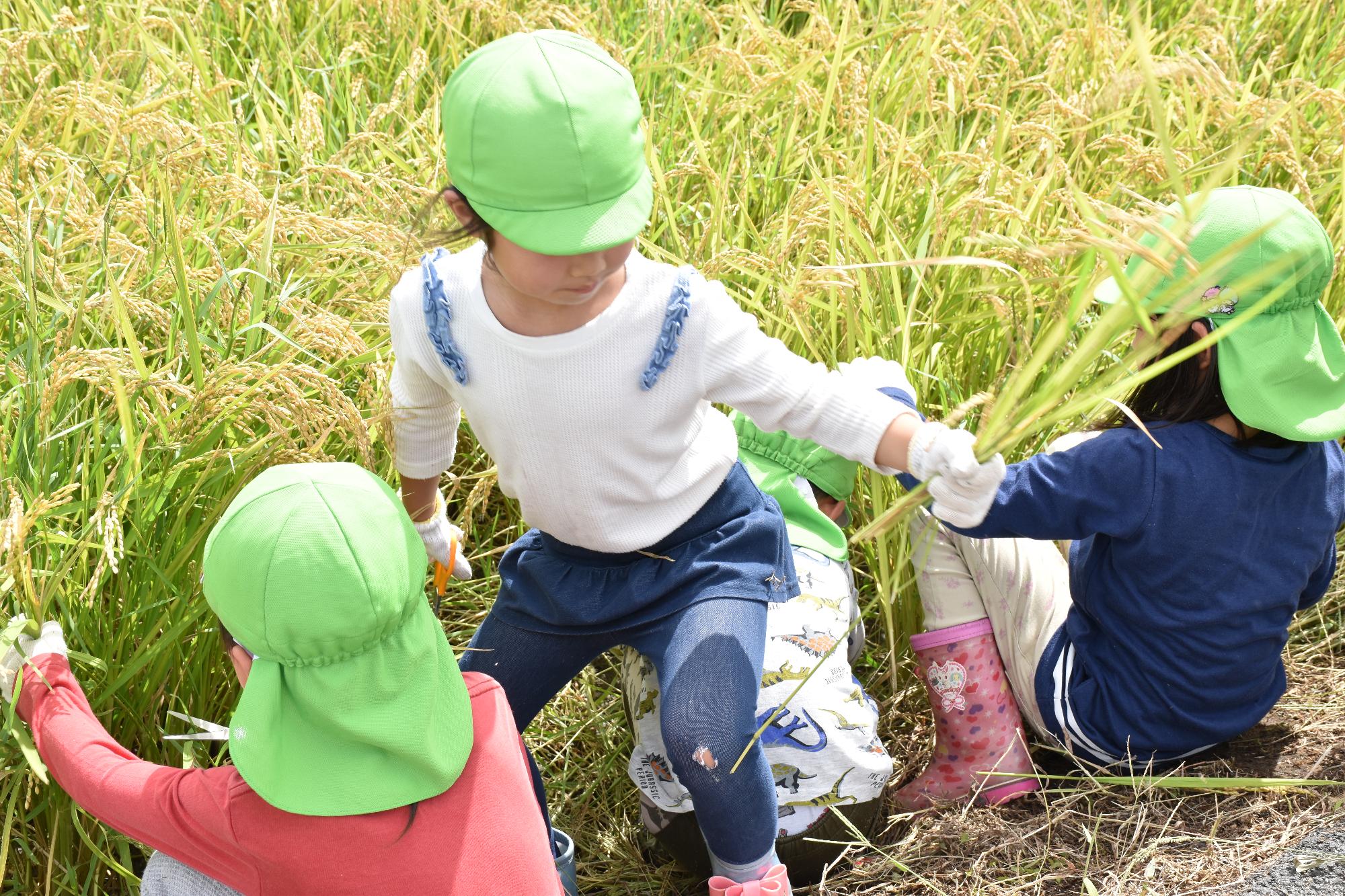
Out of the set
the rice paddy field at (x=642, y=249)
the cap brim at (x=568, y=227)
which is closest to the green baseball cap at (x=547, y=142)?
the cap brim at (x=568, y=227)

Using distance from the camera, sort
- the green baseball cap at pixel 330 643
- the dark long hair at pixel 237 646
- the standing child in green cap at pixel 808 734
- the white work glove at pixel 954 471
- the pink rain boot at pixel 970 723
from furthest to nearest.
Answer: the pink rain boot at pixel 970 723, the standing child in green cap at pixel 808 734, the white work glove at pixel 954 471, the dark long hair at pixel 237 646, the green baseball cap at pixel 330 643

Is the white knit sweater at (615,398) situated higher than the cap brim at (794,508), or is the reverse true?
the white knit sweater at (615,398)

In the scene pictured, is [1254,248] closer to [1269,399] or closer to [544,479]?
[1269,399]

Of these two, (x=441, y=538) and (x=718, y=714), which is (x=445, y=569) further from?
(x=718, y=714)

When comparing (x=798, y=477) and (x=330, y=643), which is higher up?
(x=330, y=643)

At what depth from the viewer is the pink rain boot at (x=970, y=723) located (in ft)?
6.72

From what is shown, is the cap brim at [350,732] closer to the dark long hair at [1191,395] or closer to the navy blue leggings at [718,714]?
the navy blue leggings at [718,714]

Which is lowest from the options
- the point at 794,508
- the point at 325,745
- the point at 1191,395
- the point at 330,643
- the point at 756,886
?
the point at 756,886

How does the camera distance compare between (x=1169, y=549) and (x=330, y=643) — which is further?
(x=1169, y=549)

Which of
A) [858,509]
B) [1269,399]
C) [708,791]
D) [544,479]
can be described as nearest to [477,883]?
[708,791]

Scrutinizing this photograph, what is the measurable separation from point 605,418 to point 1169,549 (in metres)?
0.84

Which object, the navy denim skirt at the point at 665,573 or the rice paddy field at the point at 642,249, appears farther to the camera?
the navy denim skirt at the point at 665,573

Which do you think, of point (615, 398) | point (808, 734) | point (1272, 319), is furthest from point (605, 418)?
point (1272, 319)

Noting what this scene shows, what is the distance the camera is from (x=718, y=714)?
5.55ft
